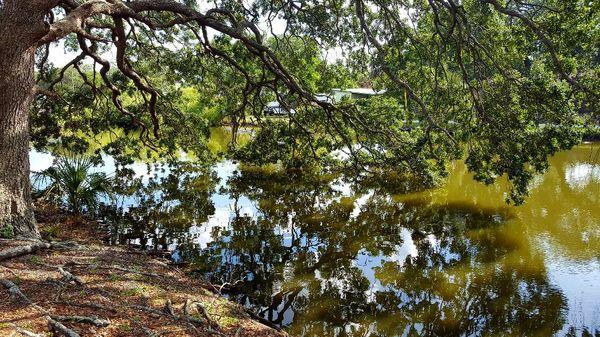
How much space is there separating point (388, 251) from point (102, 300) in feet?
22.5

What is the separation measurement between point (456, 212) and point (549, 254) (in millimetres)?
3875

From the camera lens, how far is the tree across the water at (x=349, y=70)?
5.66m

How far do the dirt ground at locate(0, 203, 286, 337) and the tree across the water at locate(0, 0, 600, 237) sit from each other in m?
1.01

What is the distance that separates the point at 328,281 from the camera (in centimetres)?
810

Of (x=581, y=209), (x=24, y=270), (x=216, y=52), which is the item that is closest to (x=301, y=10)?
(x=216, y=52)

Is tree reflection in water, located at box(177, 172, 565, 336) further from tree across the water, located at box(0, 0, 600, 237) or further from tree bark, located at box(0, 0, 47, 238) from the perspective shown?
tree bark, located at box(0, 0, 47, 238)

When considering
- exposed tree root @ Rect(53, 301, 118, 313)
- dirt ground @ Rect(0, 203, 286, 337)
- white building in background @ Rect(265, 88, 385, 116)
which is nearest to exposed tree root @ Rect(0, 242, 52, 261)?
dirt ground @ Rect(0, 203, 286, 337)

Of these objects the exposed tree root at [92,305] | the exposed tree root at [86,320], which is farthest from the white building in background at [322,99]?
the exposed tree root at [86,320]

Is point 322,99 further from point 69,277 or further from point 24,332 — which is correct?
point 24,332

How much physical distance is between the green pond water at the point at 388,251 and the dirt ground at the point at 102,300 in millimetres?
1357

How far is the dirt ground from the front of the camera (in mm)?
3885

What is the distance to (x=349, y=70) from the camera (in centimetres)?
1102

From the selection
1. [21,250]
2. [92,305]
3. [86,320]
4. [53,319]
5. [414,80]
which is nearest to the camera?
[53,319]

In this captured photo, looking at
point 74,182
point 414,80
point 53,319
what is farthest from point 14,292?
point 414,80
